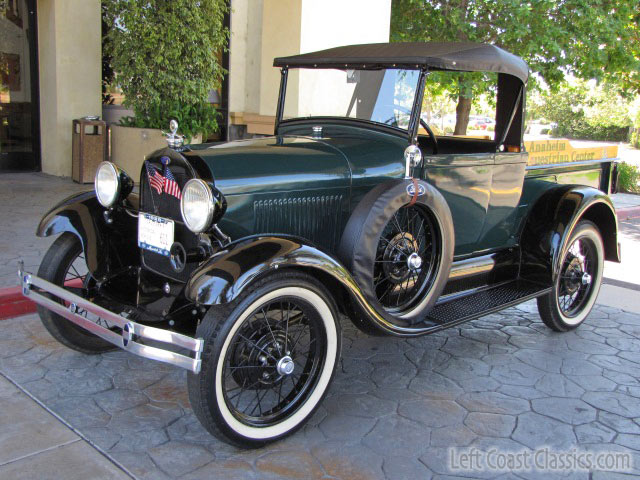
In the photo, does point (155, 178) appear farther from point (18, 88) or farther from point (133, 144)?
point (18, 88)

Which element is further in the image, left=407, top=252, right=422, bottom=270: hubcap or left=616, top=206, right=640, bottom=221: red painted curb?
left=616, top=206, right=640, bottom=221: red painted curb

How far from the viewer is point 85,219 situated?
3371mm

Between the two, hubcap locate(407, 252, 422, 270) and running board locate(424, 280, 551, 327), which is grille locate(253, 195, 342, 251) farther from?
running board locate(424, 280, 551, 327)

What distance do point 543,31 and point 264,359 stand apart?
26.5 feet

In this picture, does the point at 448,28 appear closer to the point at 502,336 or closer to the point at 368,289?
the point at 502,336

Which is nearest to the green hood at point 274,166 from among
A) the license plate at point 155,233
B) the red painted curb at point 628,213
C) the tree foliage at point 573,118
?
the license plate at point 155,233

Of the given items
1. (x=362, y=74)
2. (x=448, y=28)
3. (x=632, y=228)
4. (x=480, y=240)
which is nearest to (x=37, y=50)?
(x=448, y=28)

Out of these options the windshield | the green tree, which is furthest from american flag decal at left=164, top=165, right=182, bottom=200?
the green tree

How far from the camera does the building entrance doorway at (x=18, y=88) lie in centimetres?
866

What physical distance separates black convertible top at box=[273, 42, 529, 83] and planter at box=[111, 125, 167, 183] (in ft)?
15.8

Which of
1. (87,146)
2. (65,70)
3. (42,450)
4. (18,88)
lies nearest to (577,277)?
(42,450)

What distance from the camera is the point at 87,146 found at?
8.34 m

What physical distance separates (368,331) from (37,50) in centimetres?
787

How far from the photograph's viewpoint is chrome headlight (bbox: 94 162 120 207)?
10.9 ft
